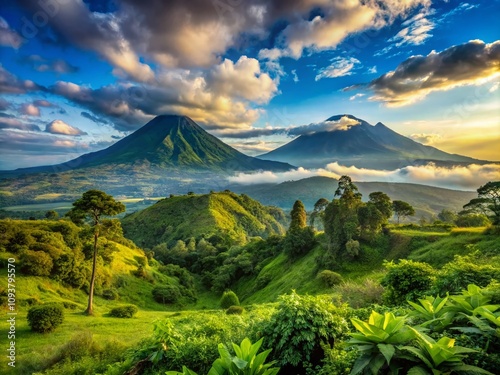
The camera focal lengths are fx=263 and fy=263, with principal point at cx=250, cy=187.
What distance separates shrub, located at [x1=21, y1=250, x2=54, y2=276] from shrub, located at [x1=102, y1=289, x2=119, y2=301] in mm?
7168

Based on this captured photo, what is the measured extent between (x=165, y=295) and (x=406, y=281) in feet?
133

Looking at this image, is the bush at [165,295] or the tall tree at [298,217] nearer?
the bush at [165,295]

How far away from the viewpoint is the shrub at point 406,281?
26.6 ft

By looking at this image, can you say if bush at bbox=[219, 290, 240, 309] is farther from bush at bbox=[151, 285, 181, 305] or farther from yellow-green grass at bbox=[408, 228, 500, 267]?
yellow-green grass at bbox=[408, 228, 500, 267]

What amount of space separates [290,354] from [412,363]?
2.26 metres

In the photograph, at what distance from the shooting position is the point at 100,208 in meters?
23.3

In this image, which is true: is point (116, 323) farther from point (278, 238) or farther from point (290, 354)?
point (278, 238)

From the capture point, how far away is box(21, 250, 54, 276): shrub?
86.8 ft

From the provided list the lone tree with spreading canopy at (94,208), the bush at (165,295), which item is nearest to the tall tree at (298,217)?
the bush at (165,295)

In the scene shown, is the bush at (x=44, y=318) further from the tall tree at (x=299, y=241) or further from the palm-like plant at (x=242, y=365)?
the tall tree at (x=299, y=241)

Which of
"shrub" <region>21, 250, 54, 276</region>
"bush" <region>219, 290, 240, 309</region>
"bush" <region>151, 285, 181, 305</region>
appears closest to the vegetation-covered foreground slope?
"bush" <region>151, 285, 181, 305</region>

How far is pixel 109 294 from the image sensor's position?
32.9 m

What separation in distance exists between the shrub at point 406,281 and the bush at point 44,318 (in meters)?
20.0

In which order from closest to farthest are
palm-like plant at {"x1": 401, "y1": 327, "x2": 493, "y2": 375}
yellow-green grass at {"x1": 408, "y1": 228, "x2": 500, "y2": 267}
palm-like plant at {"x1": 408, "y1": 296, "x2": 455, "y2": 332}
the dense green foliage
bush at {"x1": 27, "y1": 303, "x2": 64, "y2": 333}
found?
palm-like plant at {"x1": 401, "y1": 327, "x2": 493, "y2": 375}, the dense green foliage, palm-like plant at {"x1": 408, "y1": 296, "x2": 455, "y2": 332}, bush at {"x1": 27, "y1": 303, "x2": 64, "y2": 333}, yellow-green grass at {"x1": 408, "y1": 228, "x2": 500, "y2": 267}
